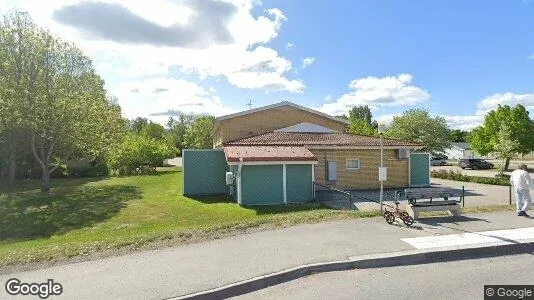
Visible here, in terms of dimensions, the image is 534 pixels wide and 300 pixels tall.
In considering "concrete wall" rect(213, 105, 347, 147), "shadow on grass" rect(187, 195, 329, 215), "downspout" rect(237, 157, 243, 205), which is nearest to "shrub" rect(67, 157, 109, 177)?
"concrete wall" rect(213, 105, 347, 147)

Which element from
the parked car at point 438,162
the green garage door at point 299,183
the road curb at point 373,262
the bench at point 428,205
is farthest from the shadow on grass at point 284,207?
the parked car at point 438,162

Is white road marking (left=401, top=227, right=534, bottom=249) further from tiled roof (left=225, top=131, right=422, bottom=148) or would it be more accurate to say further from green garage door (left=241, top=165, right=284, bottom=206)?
tiled roof (left=225, top=131, right=422, bottom=148)

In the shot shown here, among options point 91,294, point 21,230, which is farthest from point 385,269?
point 21,230

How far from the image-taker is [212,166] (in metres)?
19.6

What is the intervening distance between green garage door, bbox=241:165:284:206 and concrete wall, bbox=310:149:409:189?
4.51 m

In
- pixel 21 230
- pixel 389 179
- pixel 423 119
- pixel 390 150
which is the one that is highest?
pixel 423 119

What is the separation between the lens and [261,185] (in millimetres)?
15992

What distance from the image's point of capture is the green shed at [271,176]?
1578cm

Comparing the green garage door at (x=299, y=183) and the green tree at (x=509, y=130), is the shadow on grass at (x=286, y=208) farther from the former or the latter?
the green tree at (x=509, y=130)

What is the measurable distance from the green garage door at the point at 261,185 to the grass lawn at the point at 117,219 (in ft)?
2.83

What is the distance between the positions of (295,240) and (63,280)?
4.89m

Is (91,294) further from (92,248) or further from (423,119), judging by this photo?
(423,119)

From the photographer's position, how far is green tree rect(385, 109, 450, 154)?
49.4 metres

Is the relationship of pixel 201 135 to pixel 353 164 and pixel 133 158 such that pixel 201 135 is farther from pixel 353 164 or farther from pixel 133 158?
pixel 353 164
